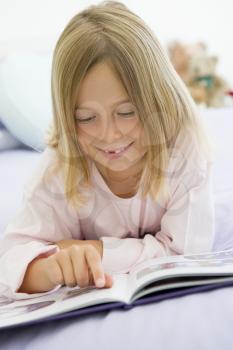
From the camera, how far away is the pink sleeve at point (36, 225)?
73cm

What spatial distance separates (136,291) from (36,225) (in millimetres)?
328

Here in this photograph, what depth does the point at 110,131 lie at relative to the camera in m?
0.73

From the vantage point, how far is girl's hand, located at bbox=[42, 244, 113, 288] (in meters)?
0.57

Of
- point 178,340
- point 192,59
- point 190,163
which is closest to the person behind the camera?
point 178,340

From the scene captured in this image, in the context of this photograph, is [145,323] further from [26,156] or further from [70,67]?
[26,156]

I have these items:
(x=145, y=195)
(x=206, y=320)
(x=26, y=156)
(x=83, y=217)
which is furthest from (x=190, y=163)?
(x=26, y=156)

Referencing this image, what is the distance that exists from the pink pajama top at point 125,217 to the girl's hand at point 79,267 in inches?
4.9

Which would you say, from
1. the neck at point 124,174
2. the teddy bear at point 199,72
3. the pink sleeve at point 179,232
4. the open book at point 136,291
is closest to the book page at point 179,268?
the open book at point 136,291

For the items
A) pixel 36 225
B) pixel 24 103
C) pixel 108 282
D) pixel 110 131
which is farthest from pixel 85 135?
pixel 24 103

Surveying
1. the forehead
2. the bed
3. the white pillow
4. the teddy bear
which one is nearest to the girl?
the forehead

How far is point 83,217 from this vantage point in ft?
2.85

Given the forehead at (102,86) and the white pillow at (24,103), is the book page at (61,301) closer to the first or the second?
the forehead at (102,86)

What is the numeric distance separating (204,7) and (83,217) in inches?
77.0

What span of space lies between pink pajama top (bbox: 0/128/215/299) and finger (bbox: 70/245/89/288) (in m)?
0.14
